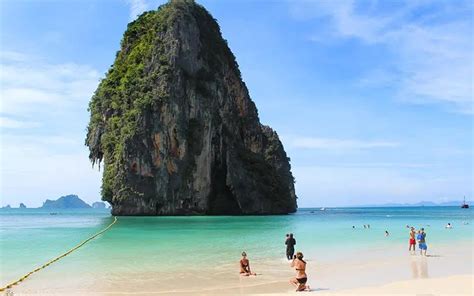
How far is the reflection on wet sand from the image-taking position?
14.9 meters

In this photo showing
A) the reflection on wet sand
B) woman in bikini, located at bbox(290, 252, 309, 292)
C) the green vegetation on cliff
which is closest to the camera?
woman in bikini, located at bbox(290, 252, 309, 292)

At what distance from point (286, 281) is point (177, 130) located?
5282 centimetres

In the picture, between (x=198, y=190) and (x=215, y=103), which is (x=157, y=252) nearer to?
(x=198, y=190)

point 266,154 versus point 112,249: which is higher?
point 266,154

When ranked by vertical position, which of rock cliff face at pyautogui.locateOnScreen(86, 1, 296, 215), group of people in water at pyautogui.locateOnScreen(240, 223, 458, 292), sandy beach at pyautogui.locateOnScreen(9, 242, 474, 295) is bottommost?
sandy beach at pyautogui.locateOnScreen(9, 242, 474, 295)

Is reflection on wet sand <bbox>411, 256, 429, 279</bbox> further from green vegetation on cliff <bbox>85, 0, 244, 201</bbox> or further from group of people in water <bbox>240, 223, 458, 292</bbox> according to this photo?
green vegetation on cliff <bbox>85, 0, 244, 201</bbox>

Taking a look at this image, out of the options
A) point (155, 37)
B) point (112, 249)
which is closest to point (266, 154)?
point (155, 37)

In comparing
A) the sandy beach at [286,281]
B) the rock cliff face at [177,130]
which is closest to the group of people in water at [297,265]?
the sandy beach at [286,281]

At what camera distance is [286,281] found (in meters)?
13.7

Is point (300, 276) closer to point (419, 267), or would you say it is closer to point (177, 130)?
point (419, 267)

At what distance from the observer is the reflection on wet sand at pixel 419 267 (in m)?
14.9

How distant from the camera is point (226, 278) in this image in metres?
14.4

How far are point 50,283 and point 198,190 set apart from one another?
169 ft

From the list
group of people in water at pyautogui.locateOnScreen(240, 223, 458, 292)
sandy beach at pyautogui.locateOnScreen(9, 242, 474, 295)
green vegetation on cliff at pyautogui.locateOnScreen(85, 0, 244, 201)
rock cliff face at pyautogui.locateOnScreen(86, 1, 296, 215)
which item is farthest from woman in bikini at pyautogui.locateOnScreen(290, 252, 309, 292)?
green vegetation on cliff at pyautogui.locateOnScreen(85, 0, 244, 201)
